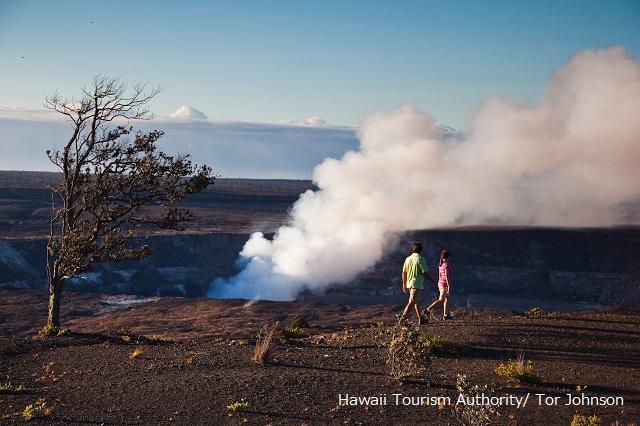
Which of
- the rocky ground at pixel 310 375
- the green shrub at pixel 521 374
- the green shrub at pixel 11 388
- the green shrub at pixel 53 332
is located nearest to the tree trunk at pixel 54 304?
the green shrub at pixel 53 332

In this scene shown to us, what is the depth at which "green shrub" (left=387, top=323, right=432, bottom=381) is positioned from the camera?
11031mm

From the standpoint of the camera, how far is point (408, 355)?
36.3ft

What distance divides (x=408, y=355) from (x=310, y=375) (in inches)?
63.9

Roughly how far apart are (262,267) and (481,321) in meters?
39.9

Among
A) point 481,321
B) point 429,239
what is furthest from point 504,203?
point 481,321

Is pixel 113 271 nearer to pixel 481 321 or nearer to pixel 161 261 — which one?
pixel 161 261

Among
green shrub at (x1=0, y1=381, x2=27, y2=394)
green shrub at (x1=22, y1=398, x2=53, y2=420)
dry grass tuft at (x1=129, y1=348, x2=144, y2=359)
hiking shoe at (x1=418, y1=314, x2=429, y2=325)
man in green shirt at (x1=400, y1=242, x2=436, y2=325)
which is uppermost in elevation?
man in green shirt at (x1=400, y1=242, x2=436, y2=325)

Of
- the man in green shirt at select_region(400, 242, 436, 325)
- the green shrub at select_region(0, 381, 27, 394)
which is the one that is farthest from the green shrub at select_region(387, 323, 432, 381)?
the green shrub at select_region(0, 381, 27, 394)

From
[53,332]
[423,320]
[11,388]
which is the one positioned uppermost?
[423,320]

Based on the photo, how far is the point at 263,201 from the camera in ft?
404

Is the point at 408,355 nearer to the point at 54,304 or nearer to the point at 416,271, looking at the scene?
the point at 416,271

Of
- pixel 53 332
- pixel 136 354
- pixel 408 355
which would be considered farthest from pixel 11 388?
pixel 53 332

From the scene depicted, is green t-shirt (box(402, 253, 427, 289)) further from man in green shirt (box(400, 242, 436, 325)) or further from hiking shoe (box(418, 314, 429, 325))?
hiking shoe (box(418, 314, 429, 325))

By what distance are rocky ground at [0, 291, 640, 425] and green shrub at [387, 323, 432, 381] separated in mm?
194
